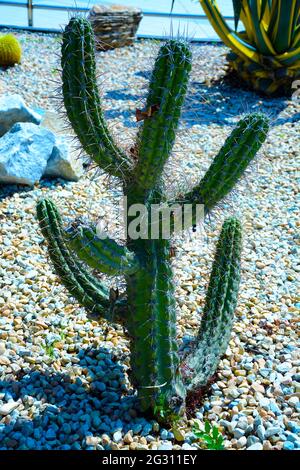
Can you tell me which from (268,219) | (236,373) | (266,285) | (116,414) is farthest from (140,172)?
(268,219)

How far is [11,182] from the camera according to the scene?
4.45 metres

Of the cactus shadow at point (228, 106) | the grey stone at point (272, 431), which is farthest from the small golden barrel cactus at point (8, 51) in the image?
the grey stone at point (272, 431)

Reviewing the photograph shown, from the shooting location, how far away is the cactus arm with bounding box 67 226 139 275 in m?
1.94

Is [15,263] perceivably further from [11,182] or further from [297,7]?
[297,7]

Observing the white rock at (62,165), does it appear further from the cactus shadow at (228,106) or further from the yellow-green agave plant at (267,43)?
the yellow-green agave plant at (267,43)

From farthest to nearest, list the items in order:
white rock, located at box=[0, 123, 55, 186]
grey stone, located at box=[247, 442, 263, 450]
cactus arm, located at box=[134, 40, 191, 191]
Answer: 1. white rock, located at box=[0, 123, 55, 186]
2. grey stone, located at box=[247, 442, 263, 450]
3. cactus arm, located at box=[134, 40, 191, 191]

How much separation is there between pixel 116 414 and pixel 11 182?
245cm

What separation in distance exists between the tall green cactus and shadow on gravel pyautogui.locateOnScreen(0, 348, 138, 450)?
161mm

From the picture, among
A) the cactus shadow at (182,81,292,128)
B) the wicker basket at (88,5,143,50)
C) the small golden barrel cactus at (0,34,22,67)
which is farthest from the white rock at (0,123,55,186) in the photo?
the wicker basket at (88,5,143,50)

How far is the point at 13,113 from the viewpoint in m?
5.04

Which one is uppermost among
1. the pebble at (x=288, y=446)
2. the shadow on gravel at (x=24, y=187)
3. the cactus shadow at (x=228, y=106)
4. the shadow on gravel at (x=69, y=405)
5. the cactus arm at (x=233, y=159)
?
the cactus arm at (x=233, y=159)

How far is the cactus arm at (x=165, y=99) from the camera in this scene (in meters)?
1.92

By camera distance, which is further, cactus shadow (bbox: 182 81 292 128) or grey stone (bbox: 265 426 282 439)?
cactus shadow (bbox: 182 81 292 128)

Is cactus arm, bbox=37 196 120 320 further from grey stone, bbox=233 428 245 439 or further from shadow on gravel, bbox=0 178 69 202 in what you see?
shadow on gravel, bbox=0 178 69 202
